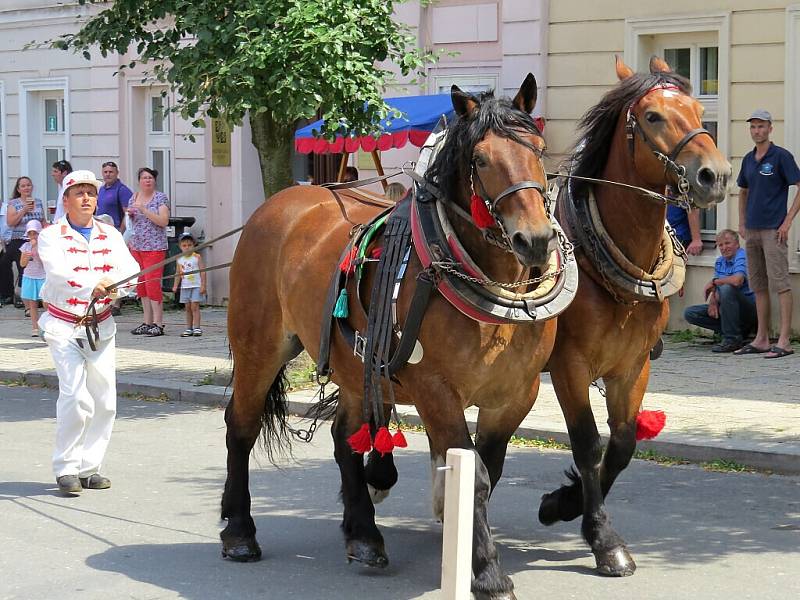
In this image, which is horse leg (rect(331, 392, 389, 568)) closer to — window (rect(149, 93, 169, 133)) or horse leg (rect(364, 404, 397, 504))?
horse leg (rect(364, 404, 397, 504))

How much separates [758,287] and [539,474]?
517cm

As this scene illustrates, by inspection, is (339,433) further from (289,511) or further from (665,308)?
(665,308)

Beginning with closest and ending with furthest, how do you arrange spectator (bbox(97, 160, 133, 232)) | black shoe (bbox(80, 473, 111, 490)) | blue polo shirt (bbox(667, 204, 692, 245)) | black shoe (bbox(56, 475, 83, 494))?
black shoe (bbox(56, 475, 83, 494)) → black shoe (bbox(80, 473, 111, 490)) → blue polo shirt (bbox(667, 204, 692, 245)) → spectator (bbox(97, 160, 133, 232))

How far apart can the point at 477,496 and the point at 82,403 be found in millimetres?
3322

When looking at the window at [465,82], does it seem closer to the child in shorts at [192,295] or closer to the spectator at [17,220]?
the child in shorts at [192,295]

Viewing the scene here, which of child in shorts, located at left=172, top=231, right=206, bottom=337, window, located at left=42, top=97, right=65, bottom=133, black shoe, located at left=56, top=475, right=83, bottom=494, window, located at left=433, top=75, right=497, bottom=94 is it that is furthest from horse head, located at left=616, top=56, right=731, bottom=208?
window, located at left=42, top=97, right=65, bottom=133

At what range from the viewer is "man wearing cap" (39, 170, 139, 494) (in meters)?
7.90

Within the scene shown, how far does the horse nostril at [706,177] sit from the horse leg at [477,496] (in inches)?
54.1

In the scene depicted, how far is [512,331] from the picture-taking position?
552 centimetres

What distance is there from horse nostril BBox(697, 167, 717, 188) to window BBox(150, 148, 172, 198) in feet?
48.4

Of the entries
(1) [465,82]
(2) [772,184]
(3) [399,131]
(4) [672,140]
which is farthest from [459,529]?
(1) [465,82]

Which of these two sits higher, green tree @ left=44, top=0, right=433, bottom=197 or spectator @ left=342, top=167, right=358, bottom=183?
green tree @ left=44, top=0, right=433, bottom=197

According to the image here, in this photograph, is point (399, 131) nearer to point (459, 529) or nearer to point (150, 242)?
point (150, 242)

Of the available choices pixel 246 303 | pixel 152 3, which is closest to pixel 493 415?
pixel 246 303
